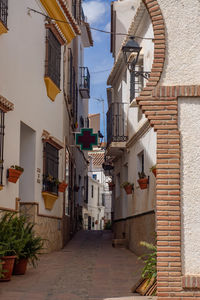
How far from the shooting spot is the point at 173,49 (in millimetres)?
7953

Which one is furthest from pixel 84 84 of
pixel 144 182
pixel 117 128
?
pixel 144 182

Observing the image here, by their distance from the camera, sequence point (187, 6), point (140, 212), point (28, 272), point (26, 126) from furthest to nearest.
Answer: point (140, 212) < point (26, 126) < point (28, 272) < point (187, 6)

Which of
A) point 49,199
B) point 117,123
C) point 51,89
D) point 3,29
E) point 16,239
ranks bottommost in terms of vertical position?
point 16,239

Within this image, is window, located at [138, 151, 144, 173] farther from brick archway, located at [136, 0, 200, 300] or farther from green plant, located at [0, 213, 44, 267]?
brick archway, located at [136, 0, 200, 300]

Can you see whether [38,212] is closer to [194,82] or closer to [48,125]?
[48,125]

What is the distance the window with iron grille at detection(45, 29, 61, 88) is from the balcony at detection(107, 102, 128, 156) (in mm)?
3403

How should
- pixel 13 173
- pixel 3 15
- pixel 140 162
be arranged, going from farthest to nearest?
pixel 140 162 → pixel 13 173 → pixel 3 15

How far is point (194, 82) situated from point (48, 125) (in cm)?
854

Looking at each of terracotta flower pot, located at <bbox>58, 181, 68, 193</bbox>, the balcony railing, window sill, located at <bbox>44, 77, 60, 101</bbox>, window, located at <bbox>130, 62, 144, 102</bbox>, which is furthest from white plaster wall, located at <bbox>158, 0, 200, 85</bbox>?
terracotta flower pot, located at <bbox>58, 181, 68, 193</bbox>

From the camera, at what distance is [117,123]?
64.9 ft

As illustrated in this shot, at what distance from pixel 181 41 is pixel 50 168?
28.0ft

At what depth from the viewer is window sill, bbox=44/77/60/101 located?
1537 cm

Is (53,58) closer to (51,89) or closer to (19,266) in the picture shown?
(51,89)

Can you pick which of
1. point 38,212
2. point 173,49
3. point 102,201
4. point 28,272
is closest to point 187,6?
point 173,49
